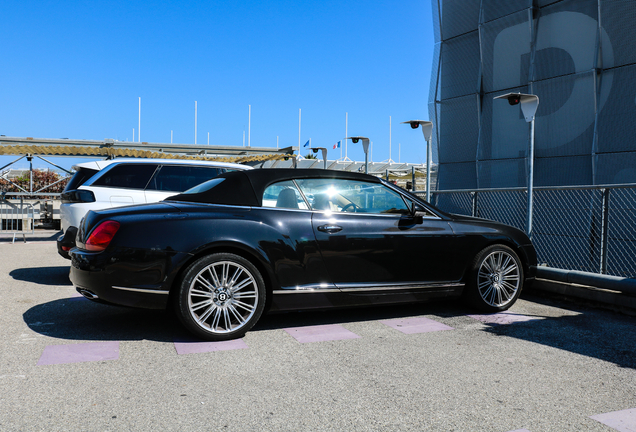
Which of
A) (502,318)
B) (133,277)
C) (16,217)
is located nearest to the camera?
(133,277)

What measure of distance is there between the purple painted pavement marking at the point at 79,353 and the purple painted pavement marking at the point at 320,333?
1.49 meters

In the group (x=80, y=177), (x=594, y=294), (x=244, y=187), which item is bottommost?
(x=594, y=294)

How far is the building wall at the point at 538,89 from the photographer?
15.0 m

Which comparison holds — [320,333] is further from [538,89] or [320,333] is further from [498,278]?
[538,89]

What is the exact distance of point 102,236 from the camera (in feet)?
14.1

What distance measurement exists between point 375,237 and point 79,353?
2.68 metres

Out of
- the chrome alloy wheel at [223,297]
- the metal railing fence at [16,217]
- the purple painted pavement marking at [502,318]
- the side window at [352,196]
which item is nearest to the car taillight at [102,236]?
the chrome alloy wheel at [223,297]

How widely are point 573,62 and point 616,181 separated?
4087 millimetres

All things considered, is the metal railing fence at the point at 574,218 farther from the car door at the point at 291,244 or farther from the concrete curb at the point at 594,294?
the car door at the point at 291,244

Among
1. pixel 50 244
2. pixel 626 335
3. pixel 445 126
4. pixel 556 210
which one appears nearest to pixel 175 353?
pixel 626 335

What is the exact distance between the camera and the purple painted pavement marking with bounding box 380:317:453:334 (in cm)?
486

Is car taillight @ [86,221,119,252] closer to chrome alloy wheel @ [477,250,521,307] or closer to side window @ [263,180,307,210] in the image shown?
side window @ [263,180,307,210]

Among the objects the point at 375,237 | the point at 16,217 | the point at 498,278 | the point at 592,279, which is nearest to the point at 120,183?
the point at 375,237

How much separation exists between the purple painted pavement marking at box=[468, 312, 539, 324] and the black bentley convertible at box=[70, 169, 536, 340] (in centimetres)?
11
